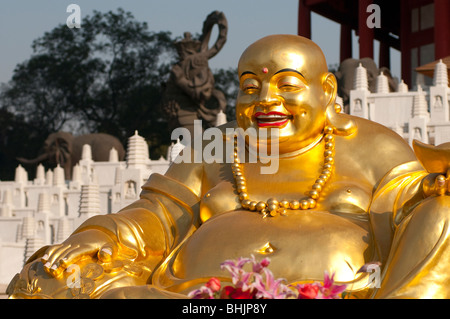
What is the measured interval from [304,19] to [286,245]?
17.8 meters

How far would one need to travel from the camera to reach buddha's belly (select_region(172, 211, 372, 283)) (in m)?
4.04

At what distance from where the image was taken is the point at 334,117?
4.65 meters

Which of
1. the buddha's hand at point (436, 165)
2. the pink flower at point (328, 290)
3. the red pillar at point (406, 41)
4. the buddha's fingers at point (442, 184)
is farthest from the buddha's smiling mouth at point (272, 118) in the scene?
the red pillar at point (406, 41)

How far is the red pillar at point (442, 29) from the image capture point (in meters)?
17.5

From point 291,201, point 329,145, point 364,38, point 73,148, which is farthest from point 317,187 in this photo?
point 364,38

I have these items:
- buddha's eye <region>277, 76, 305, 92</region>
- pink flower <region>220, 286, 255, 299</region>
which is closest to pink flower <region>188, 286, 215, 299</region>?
pink flower <region>220, 286, 255, 299</region>

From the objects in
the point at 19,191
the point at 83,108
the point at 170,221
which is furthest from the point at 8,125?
the point at 170,221

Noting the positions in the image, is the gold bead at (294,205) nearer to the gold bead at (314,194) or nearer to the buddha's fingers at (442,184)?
the gold bead at (314,194)

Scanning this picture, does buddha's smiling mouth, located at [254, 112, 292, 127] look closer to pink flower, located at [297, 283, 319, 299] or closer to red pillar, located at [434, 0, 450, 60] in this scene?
pink flower, located at [297, 283, 319, 299]

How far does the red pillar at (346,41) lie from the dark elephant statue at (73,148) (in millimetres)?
7127

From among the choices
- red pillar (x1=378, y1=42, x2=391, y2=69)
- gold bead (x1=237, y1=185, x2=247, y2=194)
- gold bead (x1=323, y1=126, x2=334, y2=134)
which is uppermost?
red pillar (x1=378, y1=42, x2=391, y2=69)

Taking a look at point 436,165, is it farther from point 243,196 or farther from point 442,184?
point 243,196

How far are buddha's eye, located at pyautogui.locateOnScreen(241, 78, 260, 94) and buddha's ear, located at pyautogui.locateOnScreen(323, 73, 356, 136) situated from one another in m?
0.37
